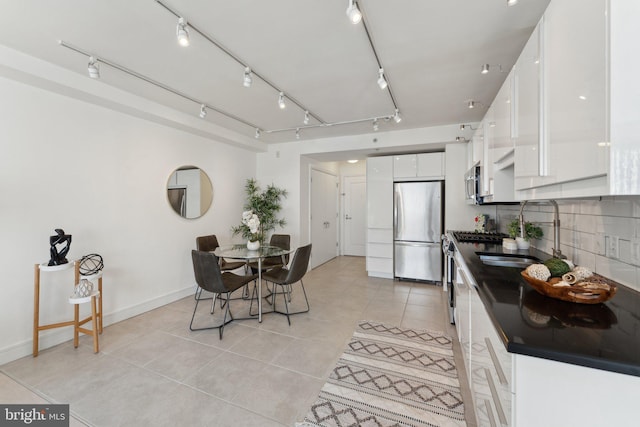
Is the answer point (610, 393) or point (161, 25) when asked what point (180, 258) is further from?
point (610, 393)

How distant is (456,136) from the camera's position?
151 inches

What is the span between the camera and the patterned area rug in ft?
5.27

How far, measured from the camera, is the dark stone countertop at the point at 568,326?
0.70 metres

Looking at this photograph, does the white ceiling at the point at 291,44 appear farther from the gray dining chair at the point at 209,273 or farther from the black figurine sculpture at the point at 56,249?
the gray dining chair at the point at 209,273

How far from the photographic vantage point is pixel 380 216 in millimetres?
4688

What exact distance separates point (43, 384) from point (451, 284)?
12.3 ft

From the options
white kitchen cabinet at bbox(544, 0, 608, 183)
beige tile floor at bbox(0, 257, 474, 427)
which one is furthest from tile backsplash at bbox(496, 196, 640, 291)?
beige tile floor at bbox(0, 257, 474, 427)

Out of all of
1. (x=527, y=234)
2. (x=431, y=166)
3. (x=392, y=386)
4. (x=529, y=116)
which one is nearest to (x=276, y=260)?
(x=392, y=386)

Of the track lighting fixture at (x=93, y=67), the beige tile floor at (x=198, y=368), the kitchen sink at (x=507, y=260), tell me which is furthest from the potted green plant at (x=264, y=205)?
the kitchen sink at (x=507, y=260)

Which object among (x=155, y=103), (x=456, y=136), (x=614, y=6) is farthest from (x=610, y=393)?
(x=155, y=103)

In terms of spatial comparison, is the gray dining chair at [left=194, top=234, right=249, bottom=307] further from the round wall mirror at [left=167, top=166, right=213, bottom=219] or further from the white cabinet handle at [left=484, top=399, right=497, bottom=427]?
the white cabinet handle at [left=484, top=399, right=497, bottom=427]

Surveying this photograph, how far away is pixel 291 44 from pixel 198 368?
108 inches

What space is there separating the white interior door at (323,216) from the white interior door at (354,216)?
363mm

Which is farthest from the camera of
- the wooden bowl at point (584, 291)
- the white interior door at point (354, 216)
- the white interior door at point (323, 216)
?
the white interior door at point (354, 216)
